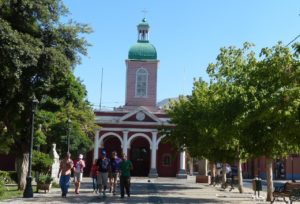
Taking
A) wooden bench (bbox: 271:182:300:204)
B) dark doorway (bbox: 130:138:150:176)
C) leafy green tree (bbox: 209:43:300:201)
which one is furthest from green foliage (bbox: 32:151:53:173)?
dark doorway (bbox: 130:138:150:176)

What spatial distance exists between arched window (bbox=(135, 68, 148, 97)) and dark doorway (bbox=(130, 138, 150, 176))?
5.40 m

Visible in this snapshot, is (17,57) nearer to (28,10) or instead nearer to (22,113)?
(28,10)

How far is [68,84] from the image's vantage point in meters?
26.2

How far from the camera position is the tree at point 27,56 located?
57.5 feet

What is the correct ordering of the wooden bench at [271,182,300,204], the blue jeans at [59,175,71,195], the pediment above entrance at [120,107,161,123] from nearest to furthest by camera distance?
the wooden bench at [271,182,300,204], the blue jeans at [59,175,71,195], the pediment above entrance at [120,107,161,123]

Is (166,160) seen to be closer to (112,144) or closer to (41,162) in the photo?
Result: (112,144)

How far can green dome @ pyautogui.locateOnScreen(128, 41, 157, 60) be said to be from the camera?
59.0 meters

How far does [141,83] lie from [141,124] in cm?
640

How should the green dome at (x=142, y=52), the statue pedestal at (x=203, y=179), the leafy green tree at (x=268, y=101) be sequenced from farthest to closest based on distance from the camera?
the green dome at (x=142, y=52) → the statue pedestal at (x=203, y=179) → the leafy green tree at (x=268, y=101)

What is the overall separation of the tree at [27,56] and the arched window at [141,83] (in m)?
34.6

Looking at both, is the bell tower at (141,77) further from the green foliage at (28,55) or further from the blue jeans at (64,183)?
the blue jeans at (64,183)

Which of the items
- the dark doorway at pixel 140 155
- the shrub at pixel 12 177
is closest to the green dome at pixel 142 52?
the dark doorway at pixel 140 155

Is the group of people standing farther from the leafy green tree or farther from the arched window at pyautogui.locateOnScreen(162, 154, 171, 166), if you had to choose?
the arched window at pyautogui.locateOnScreen(162, 154, 171, 166)

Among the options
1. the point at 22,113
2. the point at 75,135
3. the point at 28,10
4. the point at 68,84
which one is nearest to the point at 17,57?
the point at 28,10
